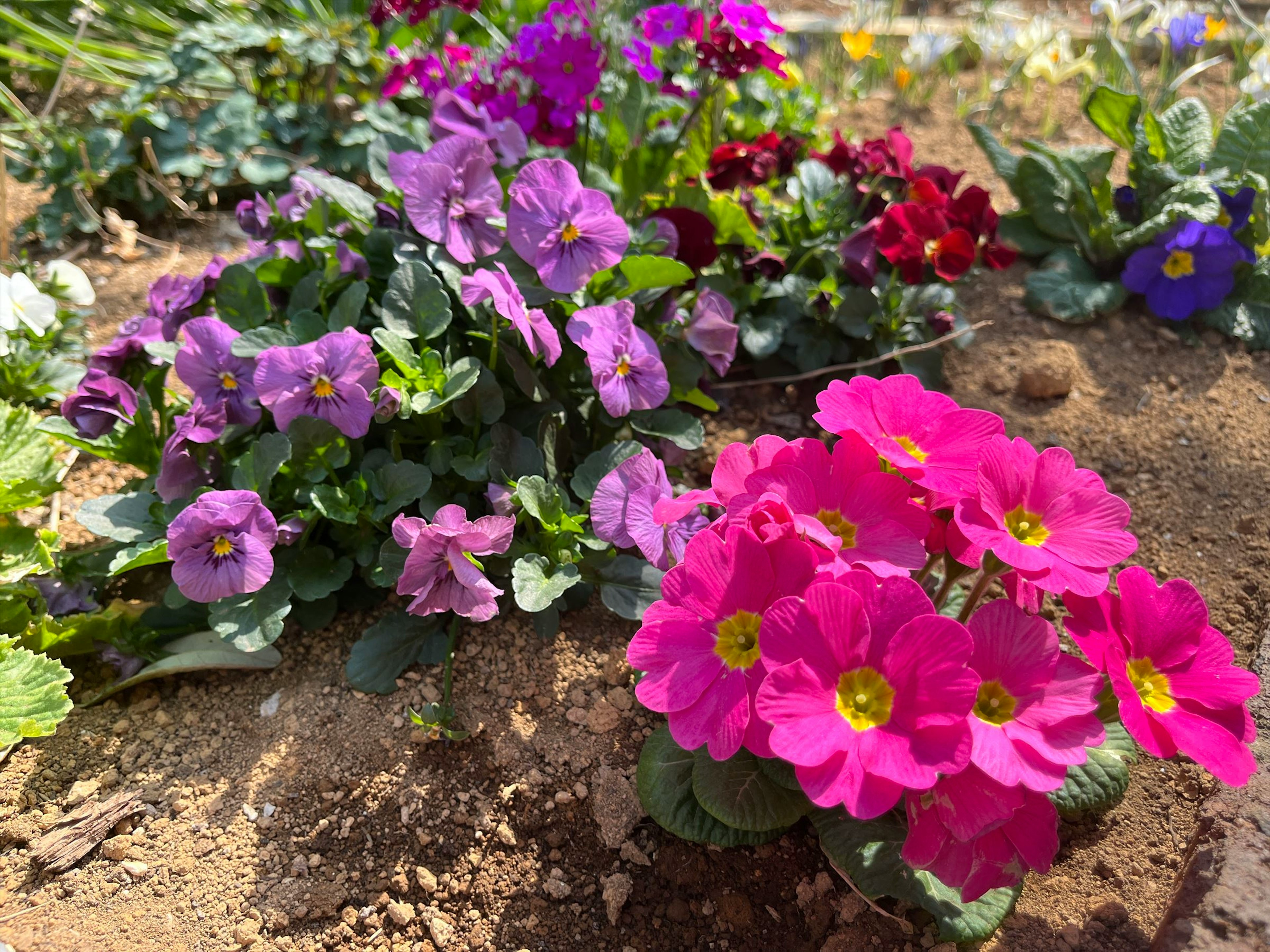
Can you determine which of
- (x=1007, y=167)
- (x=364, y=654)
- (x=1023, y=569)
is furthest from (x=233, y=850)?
(x=1007, y=167)

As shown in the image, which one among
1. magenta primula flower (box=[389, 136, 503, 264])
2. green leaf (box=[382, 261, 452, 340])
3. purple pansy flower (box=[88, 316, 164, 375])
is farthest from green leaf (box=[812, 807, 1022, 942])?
purple pansy flower (box=[88, 316, 164, 375])

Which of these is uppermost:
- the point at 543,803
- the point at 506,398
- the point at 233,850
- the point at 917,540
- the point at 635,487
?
the point at 917,540

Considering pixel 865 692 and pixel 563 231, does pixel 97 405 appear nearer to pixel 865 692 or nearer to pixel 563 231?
pixel 563 231

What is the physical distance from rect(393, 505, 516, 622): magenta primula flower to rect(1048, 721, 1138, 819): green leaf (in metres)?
0.95

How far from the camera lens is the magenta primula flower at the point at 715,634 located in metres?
1.24

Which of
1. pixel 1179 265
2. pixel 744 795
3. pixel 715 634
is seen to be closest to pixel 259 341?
pixel 715 634

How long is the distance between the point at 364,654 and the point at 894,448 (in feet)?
3.39

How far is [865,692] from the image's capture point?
1.19m

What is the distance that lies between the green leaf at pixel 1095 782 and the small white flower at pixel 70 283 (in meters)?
2.40

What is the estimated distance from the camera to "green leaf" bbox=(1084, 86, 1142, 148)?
9.00 ft

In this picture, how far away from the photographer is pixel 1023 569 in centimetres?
122

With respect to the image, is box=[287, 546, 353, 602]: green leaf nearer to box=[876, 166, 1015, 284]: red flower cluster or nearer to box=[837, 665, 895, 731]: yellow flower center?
box=[837, 665, 895, 731]: yellow flower center

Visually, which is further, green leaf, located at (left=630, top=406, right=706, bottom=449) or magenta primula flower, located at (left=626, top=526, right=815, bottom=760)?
green leaf, located at (left=630, top=406, right=706, bottom=449)

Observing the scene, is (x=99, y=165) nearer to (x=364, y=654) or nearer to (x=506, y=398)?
(x=506, y=398)
